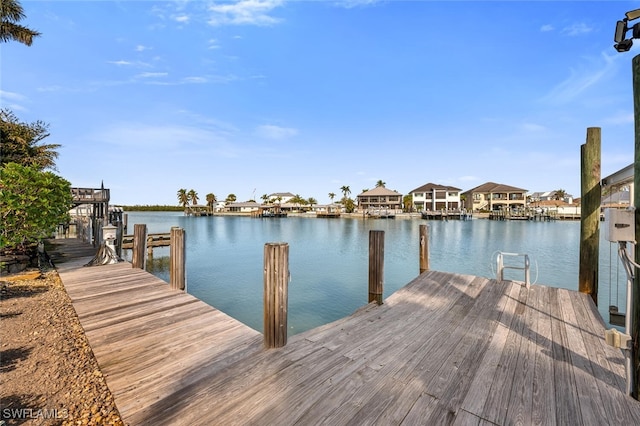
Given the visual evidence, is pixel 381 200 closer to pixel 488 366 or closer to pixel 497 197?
pixel 497 197

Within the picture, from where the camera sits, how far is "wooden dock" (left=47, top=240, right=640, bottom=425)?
7.32ft

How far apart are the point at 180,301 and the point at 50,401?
95.0 inches

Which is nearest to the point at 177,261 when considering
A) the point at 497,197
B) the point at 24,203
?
the point at 24,203

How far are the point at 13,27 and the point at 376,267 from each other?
28.3 m

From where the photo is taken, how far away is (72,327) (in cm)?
486

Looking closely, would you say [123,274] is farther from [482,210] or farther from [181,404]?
[482,210]

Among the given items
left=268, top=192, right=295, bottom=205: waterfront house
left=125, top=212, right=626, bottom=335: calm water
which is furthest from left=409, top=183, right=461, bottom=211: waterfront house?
left=268, top=192, right=295, bottom=205: waterfront house

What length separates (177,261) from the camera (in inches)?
241

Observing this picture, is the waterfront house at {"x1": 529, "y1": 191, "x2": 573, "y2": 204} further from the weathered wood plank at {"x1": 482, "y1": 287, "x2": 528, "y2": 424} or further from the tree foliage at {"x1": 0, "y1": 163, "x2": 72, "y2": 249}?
the tree foliage at {"x1": 0, "y1": 163, "x2": 72, "y2": 249}

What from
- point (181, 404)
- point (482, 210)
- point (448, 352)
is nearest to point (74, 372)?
point (181, 404)

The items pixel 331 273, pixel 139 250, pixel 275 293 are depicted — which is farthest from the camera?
pixel 331 273

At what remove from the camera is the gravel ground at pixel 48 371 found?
8.76 ft

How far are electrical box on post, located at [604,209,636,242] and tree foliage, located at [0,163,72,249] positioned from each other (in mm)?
11802

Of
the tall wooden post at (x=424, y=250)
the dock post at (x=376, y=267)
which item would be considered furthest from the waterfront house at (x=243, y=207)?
the dock post at (x=376, y=267)
